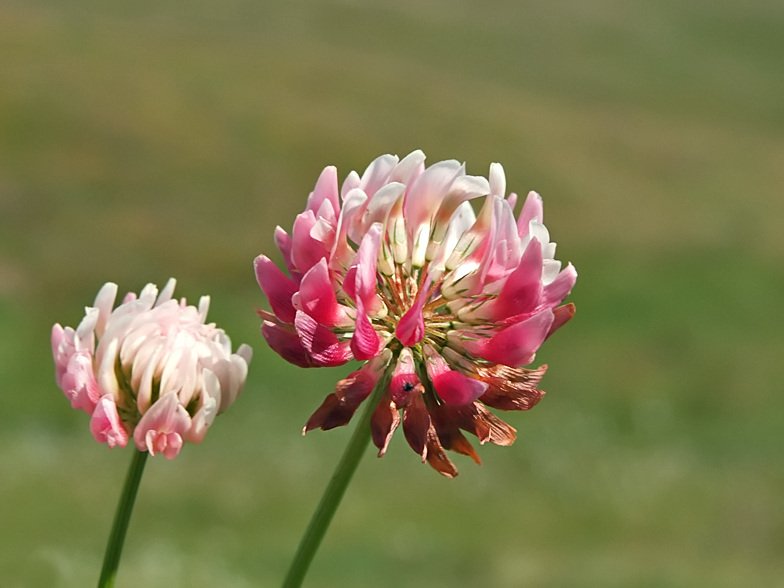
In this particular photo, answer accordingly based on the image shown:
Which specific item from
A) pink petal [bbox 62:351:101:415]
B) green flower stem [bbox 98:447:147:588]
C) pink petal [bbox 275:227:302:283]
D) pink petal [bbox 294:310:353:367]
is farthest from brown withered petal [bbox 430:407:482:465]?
pink petal [bbox 62:351:101:415]

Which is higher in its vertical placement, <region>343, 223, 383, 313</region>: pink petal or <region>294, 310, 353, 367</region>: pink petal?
<region>343, 223, 383, 313</region>: pink petal

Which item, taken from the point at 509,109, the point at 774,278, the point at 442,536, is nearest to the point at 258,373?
the point at 442,536

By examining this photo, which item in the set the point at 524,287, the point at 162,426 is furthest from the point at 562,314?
the point at 162,426

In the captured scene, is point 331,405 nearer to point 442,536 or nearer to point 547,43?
point 442,536

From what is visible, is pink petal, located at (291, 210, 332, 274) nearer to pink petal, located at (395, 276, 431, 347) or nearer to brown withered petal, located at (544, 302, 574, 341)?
pink petal, located at (395, 276, 431, 347)

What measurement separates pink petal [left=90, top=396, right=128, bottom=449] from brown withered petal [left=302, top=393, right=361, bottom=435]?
0.39m

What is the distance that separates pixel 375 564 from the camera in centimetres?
813

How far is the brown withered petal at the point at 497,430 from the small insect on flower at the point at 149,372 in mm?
482

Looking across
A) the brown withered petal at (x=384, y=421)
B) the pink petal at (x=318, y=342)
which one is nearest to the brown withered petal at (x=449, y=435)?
the brown withered petal at (x=384, y=421)

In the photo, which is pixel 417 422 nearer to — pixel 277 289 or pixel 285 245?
pixel 277 289

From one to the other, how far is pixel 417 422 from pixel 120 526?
597 millimetres

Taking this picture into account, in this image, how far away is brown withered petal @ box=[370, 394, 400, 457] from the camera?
202 cm

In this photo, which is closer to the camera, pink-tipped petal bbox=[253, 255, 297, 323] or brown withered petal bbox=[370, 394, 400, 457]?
brown withered petal bbox=[370, 394, 400, 457]

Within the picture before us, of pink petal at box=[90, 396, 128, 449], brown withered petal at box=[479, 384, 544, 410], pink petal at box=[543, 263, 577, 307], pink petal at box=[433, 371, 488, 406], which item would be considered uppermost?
pink petal at box=[543, 263, 577, 307]
